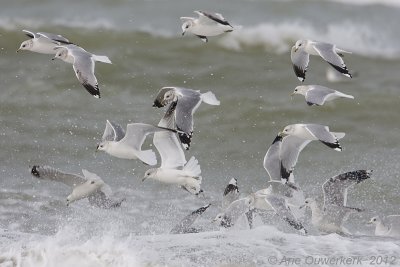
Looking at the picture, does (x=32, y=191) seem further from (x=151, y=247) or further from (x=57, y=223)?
(x=151, y=247)

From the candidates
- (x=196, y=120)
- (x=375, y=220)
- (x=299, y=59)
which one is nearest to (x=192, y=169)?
(x=299, y=59)

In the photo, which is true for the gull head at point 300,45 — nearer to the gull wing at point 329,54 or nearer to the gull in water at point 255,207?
the gull wing at point 329,54

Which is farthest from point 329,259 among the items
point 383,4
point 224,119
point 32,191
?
point 383,4

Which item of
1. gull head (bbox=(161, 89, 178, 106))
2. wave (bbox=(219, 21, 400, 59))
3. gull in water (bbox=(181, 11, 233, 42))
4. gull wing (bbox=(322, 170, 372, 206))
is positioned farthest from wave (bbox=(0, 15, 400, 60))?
gull wing (bbox=(322, 170, 372, 206))

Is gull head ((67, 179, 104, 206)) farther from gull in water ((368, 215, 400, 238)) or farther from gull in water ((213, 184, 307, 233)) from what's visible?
gull in water ((368, 215, 400, 238))

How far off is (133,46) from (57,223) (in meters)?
5.10

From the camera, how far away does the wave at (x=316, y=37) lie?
499 inches

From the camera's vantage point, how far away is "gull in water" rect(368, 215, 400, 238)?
7.03m

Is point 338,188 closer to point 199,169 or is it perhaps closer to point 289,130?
point 289,130

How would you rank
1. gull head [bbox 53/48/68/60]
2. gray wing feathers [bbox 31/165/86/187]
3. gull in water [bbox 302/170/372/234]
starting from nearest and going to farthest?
gray wing feathers [bbox 31/165/86/187], gull in water [bbox 302/170/372/234], gull head [bbox 53/48/68/60]

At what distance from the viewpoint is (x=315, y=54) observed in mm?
7266

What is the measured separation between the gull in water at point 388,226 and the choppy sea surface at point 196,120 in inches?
5.0

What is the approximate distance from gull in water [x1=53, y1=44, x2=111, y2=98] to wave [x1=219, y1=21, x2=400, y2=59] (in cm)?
531

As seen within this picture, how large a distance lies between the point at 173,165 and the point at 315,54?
1.12 m
